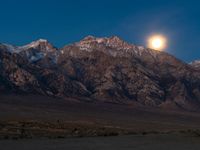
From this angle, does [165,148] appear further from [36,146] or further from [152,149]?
[36,146]

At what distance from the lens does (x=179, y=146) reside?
41250 mm

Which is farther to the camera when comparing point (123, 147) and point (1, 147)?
point (123, 147)

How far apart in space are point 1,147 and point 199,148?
15.1 metres

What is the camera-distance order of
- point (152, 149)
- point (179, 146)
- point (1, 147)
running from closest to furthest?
point (1, 147) → point (152, 149) → point (179, 146)

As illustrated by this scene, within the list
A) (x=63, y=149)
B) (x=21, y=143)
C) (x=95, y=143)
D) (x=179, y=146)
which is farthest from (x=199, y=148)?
(x=21, y=143)

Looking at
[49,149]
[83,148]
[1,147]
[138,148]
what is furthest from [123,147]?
[1,147]

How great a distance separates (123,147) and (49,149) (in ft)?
20.7

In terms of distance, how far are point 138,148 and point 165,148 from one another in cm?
208

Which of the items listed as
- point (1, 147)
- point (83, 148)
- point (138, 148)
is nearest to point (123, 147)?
point (138, 148)

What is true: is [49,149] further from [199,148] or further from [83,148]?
[199,148]

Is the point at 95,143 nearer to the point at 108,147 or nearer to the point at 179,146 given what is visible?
the point at 108,147

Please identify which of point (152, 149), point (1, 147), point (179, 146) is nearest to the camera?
point (1, 147)

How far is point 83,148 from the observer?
1442 inches

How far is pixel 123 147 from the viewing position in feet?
127
